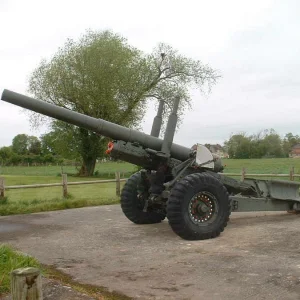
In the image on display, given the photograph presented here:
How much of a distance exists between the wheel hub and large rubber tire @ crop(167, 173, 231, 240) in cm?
4

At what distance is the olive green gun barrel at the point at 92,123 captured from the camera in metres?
7.43

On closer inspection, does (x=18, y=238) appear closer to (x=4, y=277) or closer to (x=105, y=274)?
(x=105, y=274)

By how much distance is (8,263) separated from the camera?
16.0 feet

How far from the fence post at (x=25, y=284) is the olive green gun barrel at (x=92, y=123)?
4.68 m

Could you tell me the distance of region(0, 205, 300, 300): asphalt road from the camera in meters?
4.91

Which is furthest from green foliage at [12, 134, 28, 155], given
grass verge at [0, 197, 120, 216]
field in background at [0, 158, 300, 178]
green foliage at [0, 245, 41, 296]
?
green foliage at [0, 245, 41, 296]

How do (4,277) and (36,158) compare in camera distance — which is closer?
(4,277)

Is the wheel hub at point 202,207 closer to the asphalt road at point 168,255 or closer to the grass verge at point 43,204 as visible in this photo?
the asphalt road at point 168,255

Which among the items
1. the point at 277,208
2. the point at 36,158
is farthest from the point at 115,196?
the point at 36,158

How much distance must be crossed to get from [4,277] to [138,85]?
26.3 meters

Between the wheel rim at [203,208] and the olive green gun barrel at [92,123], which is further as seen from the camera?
the wheel rim at [203,208]

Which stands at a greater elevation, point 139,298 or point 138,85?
point 138,85

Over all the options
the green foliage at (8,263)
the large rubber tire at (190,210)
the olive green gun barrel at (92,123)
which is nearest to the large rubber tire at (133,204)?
the olive green gun barrel at (92,123)

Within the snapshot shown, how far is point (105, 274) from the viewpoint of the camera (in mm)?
5516
